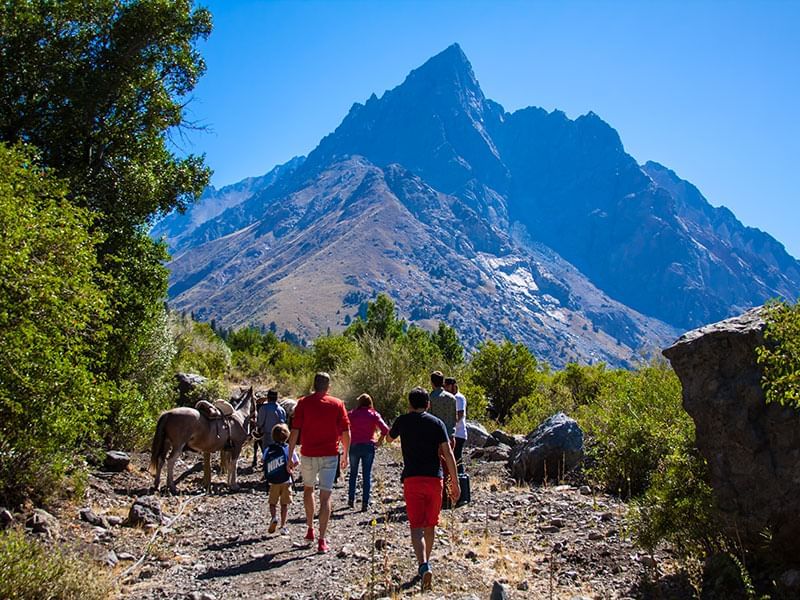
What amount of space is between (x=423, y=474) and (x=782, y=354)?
4030 millimetres

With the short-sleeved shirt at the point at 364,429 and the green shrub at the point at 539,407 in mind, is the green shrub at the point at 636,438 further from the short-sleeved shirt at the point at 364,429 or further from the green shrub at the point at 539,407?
the green shrub at the point at 539,407

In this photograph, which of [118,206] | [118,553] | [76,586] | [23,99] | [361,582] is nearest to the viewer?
[76,586]

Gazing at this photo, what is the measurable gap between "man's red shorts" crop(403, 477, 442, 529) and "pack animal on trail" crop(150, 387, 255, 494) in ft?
22.8

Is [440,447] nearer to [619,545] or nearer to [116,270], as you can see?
[619,545]

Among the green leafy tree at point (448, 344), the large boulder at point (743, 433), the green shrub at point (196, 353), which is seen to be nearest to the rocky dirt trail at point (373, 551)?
the large boulder at point (743, 433)

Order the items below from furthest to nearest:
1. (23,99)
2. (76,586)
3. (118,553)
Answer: (23,99) → (118,553) → (76,586)

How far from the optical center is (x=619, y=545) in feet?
27.9

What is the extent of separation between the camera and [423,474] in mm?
6945

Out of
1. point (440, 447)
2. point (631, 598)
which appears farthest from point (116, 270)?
point (631, 598)

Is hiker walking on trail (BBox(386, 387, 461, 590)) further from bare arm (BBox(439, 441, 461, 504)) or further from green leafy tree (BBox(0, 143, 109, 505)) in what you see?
green leafy tree (BBox(0, 143, 109, 505))

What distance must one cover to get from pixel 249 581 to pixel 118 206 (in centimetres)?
899

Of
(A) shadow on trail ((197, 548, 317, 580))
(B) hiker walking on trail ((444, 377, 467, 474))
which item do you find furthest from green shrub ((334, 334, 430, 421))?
(A) shadow on trail ((197, 548, 317, 580))

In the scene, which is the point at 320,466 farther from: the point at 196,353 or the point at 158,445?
the point at 196,353

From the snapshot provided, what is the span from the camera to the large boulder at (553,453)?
13.3 meters
